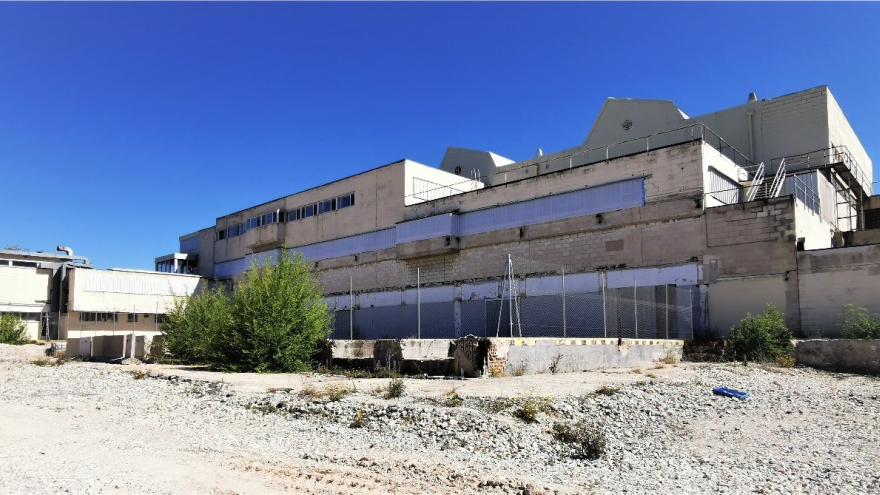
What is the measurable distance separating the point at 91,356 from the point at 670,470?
1087 inches

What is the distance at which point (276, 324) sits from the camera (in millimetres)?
19484

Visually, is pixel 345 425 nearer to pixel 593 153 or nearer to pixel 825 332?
pixel 825 332

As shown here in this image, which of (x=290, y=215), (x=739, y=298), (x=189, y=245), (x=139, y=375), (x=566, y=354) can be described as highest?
(x=290, y=215)

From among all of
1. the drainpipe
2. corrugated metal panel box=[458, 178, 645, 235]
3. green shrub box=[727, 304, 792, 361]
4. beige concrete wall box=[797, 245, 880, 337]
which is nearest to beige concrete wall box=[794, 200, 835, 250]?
beige concrete wall box=[797, 245, 880, 337]

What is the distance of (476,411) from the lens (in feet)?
34.4

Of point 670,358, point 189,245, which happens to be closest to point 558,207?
point 670,358

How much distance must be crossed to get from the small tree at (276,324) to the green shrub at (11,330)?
84.8 feet

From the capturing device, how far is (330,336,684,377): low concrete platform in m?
15.1

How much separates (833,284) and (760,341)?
5730 mm

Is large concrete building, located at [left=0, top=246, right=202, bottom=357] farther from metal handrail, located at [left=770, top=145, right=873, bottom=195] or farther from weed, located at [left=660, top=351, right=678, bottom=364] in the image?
metal handrail, located at [left=770, top=145, right=873, bottom=195]

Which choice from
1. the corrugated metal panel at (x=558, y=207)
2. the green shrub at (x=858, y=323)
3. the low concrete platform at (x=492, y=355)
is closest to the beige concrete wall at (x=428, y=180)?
the corrugated metal panel at (x=558, y=207)

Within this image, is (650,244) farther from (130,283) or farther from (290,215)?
(130,283)

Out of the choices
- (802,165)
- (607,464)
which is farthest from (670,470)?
(802,165)

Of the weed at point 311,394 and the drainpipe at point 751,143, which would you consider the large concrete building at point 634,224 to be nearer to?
the drainpipe at point 751,143
